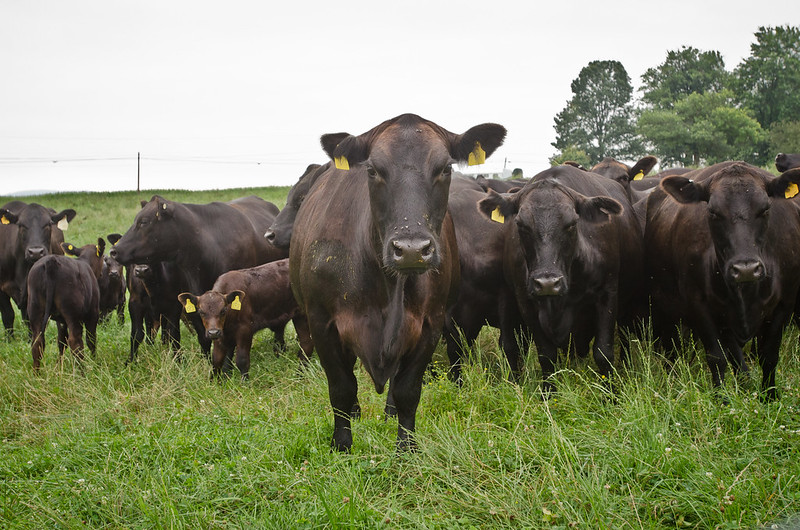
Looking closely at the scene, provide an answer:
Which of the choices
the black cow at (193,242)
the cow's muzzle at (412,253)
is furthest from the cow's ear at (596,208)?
the black cow at (193,242)

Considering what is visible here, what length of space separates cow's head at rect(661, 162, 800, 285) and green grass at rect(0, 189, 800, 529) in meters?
0.90

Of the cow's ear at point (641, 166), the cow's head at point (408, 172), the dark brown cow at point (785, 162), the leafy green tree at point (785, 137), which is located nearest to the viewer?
the cow's head at point (408, 172)

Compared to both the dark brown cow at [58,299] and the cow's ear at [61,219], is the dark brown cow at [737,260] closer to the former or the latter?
the dark brown cow at [58,299]

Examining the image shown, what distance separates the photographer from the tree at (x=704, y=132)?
4819cm

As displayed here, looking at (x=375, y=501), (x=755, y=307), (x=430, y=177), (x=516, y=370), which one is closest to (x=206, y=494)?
(x=375, y=501)

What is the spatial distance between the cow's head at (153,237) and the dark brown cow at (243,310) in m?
0.94

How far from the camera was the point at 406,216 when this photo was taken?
3.39 metres

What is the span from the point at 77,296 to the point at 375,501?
5.92 m

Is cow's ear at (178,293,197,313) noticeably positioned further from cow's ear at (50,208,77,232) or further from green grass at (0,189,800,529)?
cow's ear at (50,208,77,232)

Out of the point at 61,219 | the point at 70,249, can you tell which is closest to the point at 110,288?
the point at 70,249

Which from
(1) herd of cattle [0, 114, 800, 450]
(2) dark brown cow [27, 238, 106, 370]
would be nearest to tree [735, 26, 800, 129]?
(1) herd of cattle [0, 114, 800, 450]

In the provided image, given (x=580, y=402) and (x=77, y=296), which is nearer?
(x=580, y=402)

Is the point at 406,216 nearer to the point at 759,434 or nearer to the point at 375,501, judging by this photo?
the point at 375,501

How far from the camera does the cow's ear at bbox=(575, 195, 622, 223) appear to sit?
5.40m
